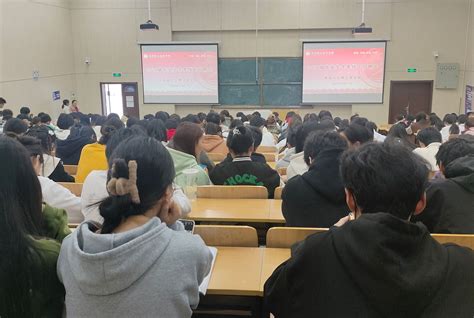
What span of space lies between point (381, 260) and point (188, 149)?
2.49m

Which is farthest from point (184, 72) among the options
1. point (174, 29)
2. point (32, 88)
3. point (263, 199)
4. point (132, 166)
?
point (132, 166)

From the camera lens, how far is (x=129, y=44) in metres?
11.6

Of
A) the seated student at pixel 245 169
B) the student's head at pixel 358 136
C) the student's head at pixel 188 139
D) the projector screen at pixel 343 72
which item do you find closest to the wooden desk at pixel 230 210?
the seated student at pixel 245 169

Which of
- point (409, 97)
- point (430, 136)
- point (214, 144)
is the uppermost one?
point (409, 97)

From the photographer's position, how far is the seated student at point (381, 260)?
1167 millimetres

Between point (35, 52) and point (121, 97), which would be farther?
point (121, 97)

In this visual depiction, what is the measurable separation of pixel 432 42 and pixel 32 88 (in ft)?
33.1

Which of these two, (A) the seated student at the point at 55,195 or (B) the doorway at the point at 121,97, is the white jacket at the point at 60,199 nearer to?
(A) the seated student at the point at 55,195

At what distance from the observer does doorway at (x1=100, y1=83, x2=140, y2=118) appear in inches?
468

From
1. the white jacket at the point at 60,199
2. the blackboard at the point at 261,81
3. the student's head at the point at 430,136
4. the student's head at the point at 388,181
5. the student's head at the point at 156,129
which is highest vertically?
the blackboard at the point at 261,81

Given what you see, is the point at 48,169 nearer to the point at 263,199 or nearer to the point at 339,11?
the point at 263,199

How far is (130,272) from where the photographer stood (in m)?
1.20

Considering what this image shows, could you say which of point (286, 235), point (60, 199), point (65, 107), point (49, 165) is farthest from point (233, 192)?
point (65, 107)

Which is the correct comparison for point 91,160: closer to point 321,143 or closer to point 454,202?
point 321,143
